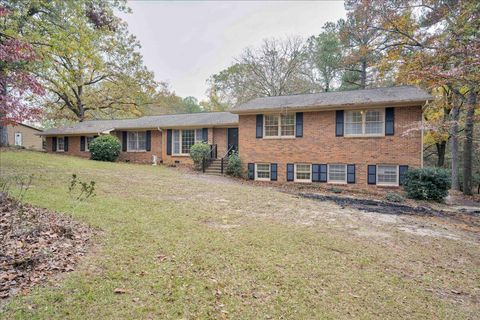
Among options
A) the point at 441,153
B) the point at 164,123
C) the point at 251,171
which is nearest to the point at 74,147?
the point at 164,123

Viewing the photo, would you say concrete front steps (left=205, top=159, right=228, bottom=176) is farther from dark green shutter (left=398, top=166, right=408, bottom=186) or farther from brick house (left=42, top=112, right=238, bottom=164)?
dark green shutter (left=398, top=166, right=408, bottom=186)

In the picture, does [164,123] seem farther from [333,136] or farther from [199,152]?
[333,136]

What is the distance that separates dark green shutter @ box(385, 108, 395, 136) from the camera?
12695 mm

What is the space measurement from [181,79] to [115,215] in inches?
1276

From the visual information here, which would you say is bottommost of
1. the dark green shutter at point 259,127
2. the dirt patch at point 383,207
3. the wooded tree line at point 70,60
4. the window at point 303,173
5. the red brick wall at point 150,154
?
the dirt patch at point 383,207

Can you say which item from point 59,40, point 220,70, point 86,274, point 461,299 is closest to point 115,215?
point 86,274

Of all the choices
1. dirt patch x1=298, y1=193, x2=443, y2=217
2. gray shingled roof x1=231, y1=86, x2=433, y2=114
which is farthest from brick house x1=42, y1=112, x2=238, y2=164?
dirt patch x1=298, y1=193, x2=443, y2=217

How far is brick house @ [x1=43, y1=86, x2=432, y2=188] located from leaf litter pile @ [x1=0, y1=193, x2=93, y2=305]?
36.3 feet

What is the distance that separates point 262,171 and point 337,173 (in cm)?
393

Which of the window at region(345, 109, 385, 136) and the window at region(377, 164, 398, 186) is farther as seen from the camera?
the window at region(345, 109, 385, 136)

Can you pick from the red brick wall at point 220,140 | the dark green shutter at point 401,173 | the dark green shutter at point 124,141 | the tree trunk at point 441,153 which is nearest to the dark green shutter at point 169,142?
the red brick wall at point 220,140

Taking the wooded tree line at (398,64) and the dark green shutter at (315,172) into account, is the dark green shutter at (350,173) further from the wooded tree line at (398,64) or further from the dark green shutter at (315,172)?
the wooded tree line at (398,64)

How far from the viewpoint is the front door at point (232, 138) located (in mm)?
17984

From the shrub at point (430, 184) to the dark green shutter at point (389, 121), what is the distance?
2.09 meters
